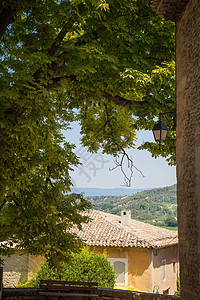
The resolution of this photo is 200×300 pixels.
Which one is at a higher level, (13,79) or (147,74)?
(147,74)

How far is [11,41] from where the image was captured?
8492 millimetres

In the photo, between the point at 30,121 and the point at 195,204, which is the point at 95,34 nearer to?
the point at 30,121

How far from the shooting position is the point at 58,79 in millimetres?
9062

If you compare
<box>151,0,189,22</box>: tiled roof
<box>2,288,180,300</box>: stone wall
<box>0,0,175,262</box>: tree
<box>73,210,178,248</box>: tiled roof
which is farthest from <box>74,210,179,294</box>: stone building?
<box>151,0,189,22</box>: tiled roof

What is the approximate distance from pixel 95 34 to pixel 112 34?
564mm

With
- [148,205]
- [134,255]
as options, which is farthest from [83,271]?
[148,205]

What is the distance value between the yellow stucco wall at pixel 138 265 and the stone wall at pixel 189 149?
18.0m

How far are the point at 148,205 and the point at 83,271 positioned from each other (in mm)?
68215

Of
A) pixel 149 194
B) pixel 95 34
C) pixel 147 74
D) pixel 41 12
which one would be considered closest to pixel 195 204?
pixel 147 74

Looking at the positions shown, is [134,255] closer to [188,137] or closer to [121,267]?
[121,267]

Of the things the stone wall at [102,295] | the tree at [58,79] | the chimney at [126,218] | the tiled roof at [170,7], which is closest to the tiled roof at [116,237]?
the chimney at [126,218]

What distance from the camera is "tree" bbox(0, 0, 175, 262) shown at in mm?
7324

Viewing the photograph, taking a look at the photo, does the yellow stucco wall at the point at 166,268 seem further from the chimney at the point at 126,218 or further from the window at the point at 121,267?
the chimney at the point at 126,218

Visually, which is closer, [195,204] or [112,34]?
[195,204]
